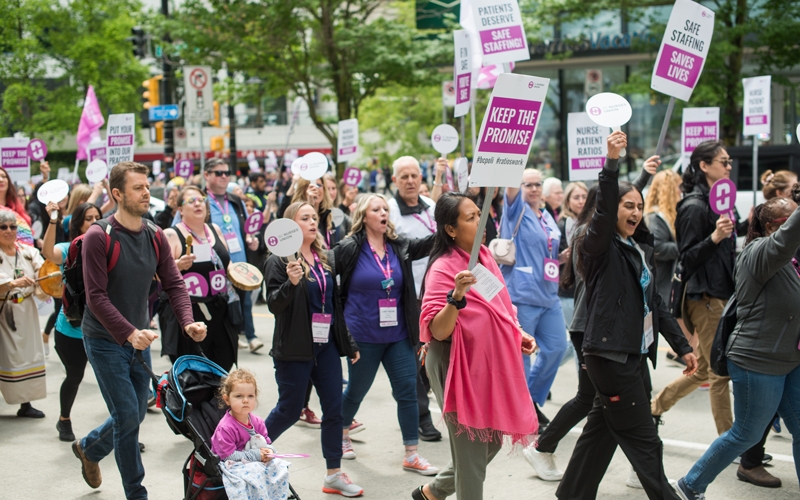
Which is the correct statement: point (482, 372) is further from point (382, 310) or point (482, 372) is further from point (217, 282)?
point (217, 282)

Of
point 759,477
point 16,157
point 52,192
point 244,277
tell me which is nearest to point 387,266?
point 244,277

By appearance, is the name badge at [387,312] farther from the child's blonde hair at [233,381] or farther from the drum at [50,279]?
the drum at [50,279]

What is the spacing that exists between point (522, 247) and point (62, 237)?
15.6 feet

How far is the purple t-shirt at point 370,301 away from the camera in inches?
233

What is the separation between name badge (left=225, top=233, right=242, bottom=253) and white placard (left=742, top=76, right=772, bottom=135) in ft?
20.6

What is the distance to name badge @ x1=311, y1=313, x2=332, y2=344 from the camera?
5.66 meters

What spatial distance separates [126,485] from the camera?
504 centimetres

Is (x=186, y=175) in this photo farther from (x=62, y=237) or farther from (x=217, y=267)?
(x=217, y=267)

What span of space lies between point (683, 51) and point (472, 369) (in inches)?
135

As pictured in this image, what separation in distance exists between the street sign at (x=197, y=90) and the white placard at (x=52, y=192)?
8434 mm

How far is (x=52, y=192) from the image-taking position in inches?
304

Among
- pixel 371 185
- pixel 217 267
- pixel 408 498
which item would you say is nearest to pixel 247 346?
pixel 217 267

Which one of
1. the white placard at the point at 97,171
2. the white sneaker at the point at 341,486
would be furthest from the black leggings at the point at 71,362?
the white placard at the point at 97,171

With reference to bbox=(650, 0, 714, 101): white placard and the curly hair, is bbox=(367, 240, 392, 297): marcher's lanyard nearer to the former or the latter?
bbox=(650, 0, 714, 101): white placard
